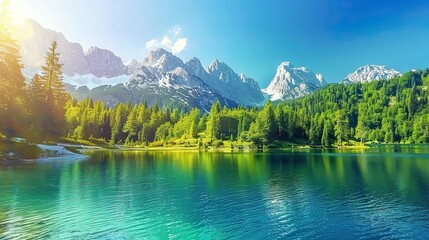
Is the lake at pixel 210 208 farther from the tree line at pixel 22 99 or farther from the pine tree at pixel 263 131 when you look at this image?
the pine tree at pixel 263 131

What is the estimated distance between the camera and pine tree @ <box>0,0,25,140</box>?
79438mm

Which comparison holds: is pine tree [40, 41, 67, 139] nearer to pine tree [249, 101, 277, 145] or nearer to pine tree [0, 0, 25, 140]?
pine tree [0, 0, 25, 140]

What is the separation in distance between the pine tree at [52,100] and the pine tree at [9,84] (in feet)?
65.2

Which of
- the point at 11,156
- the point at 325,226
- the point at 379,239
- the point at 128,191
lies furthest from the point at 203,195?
the point at 11,156

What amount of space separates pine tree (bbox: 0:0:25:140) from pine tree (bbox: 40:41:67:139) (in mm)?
19883

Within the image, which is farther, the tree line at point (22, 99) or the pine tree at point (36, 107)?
the pine tree at point (36, 107)

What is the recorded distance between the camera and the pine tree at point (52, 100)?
11069 cm

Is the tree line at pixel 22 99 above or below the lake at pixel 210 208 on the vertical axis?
above

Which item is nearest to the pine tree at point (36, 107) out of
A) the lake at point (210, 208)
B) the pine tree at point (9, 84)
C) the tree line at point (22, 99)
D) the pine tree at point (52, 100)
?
the tree line at point (22, 99)

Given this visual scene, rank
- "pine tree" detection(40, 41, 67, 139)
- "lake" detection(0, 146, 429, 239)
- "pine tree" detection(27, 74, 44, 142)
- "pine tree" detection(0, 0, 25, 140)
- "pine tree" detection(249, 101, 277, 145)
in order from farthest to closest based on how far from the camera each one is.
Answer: "pine tree" detection(249, 101, 277, 145) < "pine tree" detection(40, 41, 67, 139) < "pine tree" detection(27, 74, 44, 142) < "pine tree" detection(0, 0, 25, 140) < "lake" detection(0, 146, 429, 239)

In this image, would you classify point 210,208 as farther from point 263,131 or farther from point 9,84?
point 263,131

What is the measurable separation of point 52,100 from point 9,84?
3193cm

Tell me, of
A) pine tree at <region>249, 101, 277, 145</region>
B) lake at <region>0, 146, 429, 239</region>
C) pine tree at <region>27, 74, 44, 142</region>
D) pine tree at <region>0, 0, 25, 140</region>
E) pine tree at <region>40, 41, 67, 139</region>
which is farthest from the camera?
pine tree at <region>249, 101, 277, 145</region>

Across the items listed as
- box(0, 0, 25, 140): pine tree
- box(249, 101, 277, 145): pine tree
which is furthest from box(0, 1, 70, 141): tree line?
box(249, 101, 277, 145): pine tree
